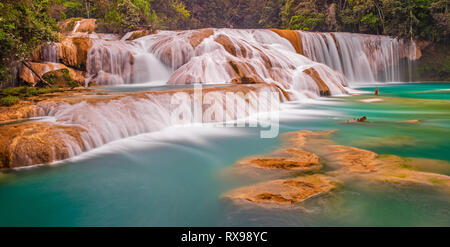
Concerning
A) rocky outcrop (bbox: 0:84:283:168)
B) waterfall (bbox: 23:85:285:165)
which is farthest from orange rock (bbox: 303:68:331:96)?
rocky outcrop (bbox: 0:84:283:168)

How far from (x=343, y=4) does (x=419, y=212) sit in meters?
27.5

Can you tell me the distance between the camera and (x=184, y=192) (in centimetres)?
331

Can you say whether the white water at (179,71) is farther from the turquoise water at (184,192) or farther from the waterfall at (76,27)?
the waterfall at (76,27)

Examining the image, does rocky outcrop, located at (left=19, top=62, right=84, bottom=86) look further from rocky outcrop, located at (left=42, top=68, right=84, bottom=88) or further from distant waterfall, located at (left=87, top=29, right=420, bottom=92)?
distant waterfall, located at (left=87, top=29, right=420, bottom=92)

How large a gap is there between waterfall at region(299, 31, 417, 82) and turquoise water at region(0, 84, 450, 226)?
1547 centimetres

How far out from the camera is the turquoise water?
8.63 feet

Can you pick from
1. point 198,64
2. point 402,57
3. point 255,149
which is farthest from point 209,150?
point 402,57

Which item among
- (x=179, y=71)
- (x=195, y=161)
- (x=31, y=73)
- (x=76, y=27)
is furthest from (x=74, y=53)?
(x=76, y=27)

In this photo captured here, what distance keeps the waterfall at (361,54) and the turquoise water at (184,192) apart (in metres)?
15.5

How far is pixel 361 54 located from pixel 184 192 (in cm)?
2164

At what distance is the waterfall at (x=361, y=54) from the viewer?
19.9 m

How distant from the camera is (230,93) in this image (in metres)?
7.98

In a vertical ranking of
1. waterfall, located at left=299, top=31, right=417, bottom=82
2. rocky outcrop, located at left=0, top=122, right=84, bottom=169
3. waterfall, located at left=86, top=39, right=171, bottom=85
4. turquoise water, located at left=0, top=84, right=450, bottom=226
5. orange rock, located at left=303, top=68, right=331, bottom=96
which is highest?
waterfall, located at left=299, top=31, right=417, bottom=82
